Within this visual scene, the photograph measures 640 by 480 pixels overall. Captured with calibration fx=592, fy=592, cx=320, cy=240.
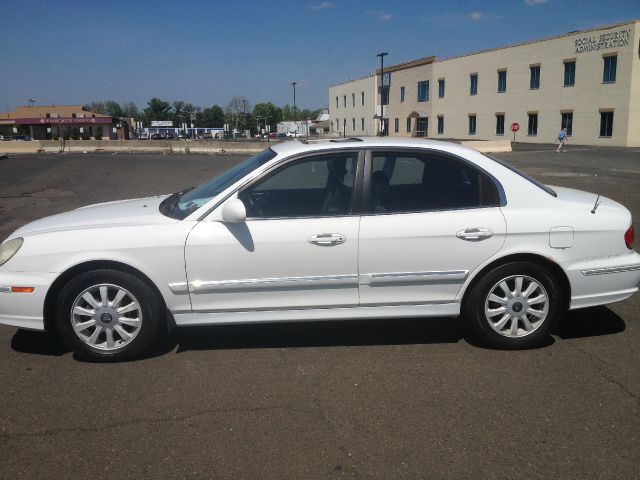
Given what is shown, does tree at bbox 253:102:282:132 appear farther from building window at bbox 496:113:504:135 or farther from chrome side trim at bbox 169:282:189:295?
chrome side trim at bbox 169:282:189:295

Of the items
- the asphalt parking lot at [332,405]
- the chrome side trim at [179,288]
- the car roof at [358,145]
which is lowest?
the asphalt parking lot at [332,405]

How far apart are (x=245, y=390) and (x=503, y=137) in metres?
56.3

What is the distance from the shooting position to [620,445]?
3131 millimetres

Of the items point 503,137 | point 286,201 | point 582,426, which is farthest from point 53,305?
point 503,137

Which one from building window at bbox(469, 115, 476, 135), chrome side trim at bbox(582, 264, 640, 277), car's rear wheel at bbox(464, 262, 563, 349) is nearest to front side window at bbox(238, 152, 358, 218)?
car's rear wheel at bbox(464, 262, 563, 349)

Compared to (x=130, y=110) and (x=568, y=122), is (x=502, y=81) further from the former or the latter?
(x=130, y=110)

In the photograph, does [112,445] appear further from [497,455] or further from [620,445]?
[620,445]

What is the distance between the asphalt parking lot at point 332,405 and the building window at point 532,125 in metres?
50.5

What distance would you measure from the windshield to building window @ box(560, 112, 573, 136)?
159ft

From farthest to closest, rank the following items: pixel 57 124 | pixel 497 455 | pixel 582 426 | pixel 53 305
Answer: pixel 57 124, pixel 53 305, pixel 582 426, pixel 497 455

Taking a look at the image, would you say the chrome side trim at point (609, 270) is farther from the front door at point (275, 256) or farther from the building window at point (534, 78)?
the building window at point (534, 78)

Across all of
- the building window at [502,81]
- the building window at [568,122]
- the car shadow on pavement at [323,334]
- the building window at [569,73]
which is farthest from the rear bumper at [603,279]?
the building window at [502,81]

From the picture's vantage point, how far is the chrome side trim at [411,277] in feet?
14.1

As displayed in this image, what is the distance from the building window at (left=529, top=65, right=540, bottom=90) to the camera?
5112 centimetres
